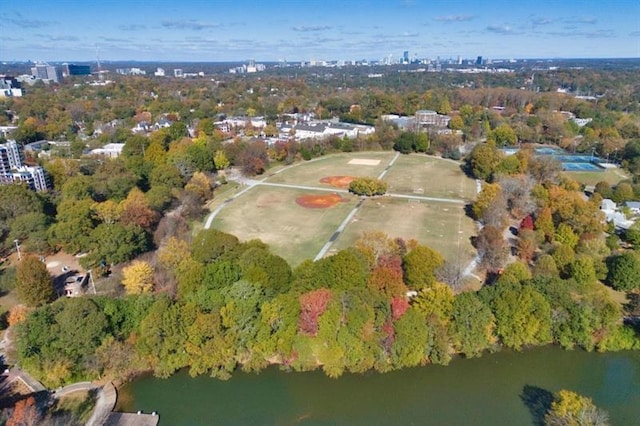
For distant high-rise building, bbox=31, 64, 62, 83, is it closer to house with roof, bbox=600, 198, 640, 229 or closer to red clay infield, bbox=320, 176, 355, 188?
red clay infield, bbox=320, 176, 355, 188

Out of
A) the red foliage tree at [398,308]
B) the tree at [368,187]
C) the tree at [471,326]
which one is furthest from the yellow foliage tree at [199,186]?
the tree at [471,326]

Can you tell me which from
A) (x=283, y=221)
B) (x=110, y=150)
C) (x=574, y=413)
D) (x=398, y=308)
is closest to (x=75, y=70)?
(x=110, y=150)

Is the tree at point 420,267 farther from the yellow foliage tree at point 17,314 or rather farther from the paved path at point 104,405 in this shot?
the yellow foliage tree at point 17,314

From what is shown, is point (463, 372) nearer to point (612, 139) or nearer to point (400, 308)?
point (400, 308)

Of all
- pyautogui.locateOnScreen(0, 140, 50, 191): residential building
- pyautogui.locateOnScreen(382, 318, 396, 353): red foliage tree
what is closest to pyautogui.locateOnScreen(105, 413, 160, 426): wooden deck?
pyautogui.locateOnScreen(382, 318, 396, 353): red foliage tree

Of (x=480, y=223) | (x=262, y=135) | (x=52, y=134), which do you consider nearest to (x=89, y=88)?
(x=52, y=134)

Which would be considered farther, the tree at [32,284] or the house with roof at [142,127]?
the house with roof at [142,127]

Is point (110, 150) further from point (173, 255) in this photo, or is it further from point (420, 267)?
point (420, 267)
